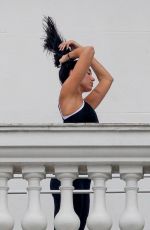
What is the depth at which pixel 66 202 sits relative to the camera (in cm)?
616

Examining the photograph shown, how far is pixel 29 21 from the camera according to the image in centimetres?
1147

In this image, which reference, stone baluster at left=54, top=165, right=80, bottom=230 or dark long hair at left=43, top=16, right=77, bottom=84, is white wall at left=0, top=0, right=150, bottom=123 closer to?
dark long hair at left=43, top=16, right=77, bottom=84

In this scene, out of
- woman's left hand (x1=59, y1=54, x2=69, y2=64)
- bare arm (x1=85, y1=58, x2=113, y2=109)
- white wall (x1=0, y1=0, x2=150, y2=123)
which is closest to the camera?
woman's left hand (x1=59, y1=54, x2=69, y2=64)

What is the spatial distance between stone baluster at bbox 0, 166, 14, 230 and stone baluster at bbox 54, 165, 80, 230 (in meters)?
0.19

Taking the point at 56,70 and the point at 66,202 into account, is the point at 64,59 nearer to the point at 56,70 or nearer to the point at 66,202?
the point at 66,202

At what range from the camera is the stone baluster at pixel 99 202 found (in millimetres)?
6137

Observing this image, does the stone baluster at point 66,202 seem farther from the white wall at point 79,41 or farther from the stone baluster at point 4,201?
the white wall at point 79,41

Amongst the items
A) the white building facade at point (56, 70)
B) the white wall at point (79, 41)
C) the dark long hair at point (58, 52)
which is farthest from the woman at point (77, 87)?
the white wall at point (79, 41)

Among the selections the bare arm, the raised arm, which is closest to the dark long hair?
the bare arm

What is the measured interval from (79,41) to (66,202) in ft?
16.9

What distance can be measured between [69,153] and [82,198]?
1.02 m

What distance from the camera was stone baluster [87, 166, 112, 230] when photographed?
614 centimetres

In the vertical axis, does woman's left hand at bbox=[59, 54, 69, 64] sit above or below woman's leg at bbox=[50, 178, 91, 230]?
above

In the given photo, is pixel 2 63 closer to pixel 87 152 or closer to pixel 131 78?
pixel 131 78
